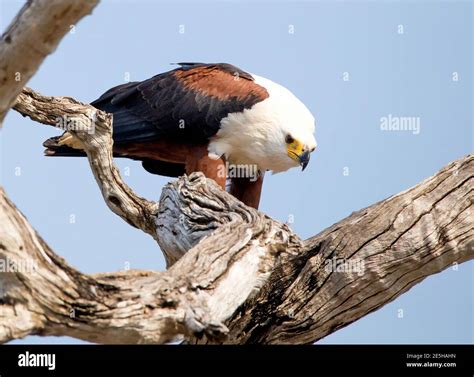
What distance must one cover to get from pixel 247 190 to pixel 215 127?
2.36 ft

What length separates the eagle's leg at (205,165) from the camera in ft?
25.6

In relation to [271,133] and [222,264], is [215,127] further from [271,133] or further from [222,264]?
[222,264]

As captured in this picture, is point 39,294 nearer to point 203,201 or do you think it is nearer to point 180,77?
point 203,201

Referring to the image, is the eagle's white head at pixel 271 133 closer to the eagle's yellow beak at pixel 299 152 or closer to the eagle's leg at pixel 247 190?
the eagle's yellow beak at pixel 299 152

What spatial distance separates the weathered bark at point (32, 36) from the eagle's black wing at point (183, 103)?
441 cm

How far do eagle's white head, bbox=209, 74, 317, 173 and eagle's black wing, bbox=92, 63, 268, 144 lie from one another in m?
0.10

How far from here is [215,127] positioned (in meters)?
7.98
